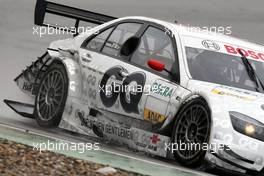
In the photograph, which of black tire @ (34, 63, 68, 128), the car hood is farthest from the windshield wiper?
black tire @ (34, 63, 68, 128)

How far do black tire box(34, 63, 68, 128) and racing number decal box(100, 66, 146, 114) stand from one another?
0.60 m

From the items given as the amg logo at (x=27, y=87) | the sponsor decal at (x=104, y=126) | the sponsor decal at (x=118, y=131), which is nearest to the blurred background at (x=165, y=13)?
the amg logo at (x=27, y=87)

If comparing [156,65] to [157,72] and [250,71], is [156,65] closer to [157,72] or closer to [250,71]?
[157,72]

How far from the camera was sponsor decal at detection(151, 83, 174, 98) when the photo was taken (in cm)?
735

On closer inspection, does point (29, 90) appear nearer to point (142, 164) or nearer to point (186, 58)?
point (186, 58)

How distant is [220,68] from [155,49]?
2.23 ft

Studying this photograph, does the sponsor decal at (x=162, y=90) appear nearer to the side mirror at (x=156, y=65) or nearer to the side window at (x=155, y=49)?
the side mirror at (x=156, y=65)

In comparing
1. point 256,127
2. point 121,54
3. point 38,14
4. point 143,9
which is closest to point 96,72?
point 121,54

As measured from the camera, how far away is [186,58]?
767cm

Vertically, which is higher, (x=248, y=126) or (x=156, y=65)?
(x=156, y=65)

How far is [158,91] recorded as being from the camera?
24.4 ft

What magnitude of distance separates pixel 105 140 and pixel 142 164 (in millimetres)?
1934

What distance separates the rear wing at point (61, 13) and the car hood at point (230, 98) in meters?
2.78

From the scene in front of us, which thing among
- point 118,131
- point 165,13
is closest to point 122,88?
point 118,131
